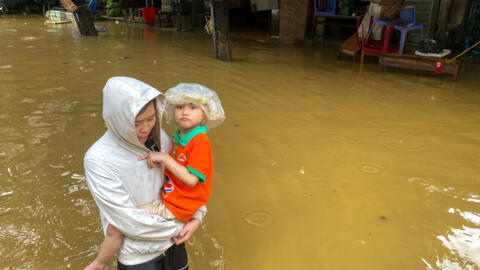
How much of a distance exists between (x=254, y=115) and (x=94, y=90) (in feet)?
9.33

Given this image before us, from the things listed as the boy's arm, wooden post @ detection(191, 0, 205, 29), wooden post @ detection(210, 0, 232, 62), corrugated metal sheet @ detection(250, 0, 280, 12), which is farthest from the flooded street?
wooden post @ detection(191, 0, 205, 29)

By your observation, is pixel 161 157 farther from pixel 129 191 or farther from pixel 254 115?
pixel 254 115

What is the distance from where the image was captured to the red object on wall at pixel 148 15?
52.7ft

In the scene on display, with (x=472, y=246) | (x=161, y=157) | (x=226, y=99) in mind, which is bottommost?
(x=472, y=246)

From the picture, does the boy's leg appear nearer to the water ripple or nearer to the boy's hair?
the boy's hair

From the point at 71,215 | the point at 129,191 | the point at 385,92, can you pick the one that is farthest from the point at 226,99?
the point at 129,191

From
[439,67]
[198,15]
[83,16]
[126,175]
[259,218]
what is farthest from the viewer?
[198,15]

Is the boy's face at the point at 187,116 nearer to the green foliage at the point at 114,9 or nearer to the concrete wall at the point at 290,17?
the concrete wall at the point at 290,17

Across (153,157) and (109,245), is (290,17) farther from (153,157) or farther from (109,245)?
(109,245)

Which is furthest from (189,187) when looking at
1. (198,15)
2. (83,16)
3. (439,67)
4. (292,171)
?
(198,15)

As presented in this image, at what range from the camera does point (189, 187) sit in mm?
1592

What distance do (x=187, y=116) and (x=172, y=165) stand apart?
279 millimetres

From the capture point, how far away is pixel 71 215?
9.21 ft

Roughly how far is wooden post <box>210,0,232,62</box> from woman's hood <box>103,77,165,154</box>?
711 centimetres
